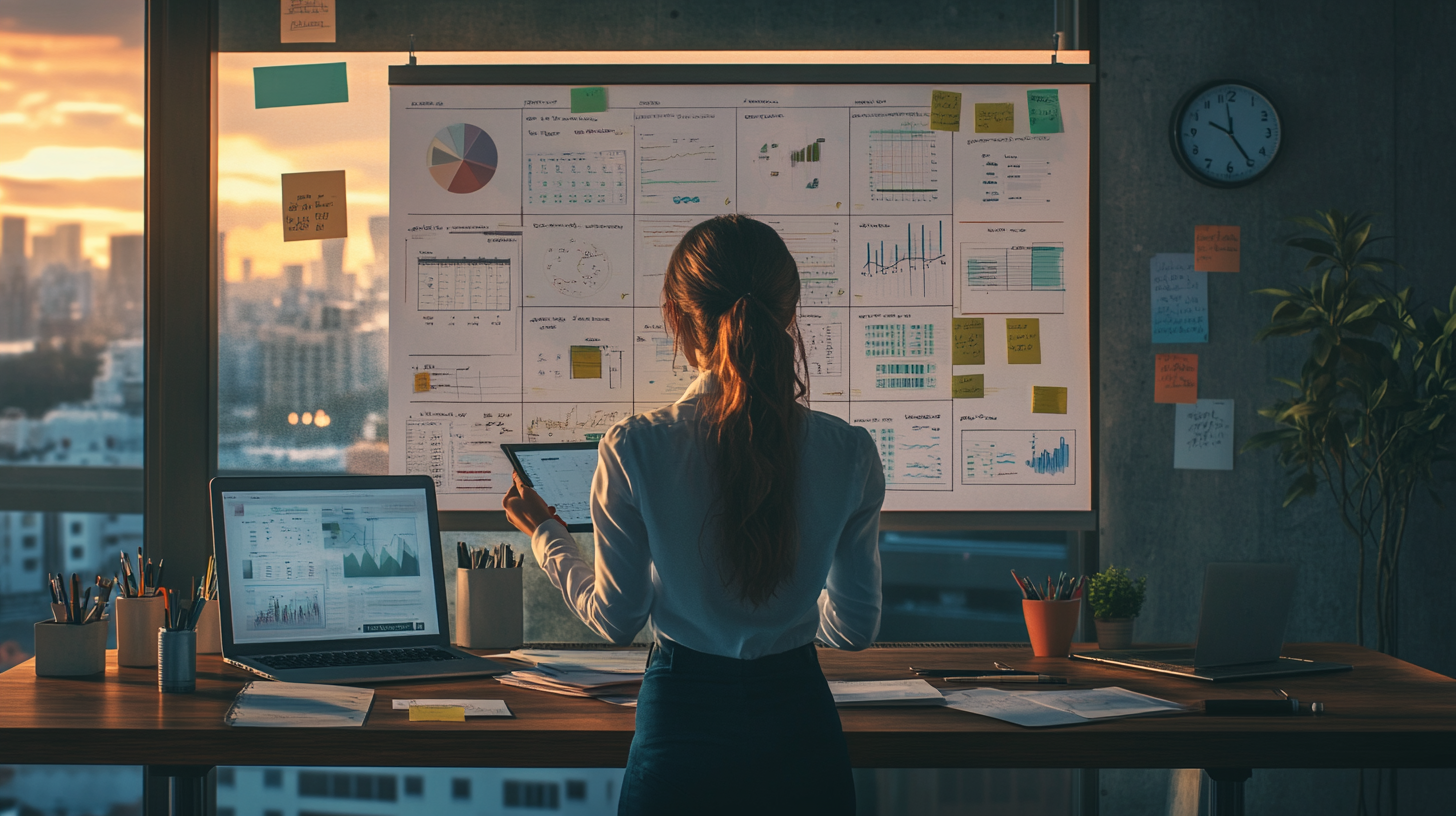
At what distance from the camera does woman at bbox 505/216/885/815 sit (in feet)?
4.17

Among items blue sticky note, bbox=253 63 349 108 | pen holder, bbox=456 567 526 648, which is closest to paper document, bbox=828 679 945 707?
pen holder, bbox=456 567 526 648

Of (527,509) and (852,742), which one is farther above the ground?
(527,509)

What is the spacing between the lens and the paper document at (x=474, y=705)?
5.37 ft

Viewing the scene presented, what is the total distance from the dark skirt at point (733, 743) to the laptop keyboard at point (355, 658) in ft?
2.77

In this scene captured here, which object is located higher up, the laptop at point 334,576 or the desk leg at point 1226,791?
the laptop at point 334,576

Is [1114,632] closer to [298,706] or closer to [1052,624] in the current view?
[1052,624]

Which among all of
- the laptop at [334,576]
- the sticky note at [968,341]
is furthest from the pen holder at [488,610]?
the sticky note at [968,341]

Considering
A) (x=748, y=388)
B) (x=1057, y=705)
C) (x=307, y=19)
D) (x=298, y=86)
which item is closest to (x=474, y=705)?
(x=748, y=388)

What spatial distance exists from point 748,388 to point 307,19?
1.95 meters

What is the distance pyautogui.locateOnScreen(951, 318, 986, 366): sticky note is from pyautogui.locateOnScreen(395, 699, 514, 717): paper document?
4.68ft

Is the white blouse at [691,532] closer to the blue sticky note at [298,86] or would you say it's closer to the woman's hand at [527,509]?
the woman's hand at [527,509]

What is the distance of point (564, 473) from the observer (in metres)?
2.22

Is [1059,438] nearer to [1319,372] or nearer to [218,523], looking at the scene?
[1319,372]

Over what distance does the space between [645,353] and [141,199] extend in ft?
4.63
